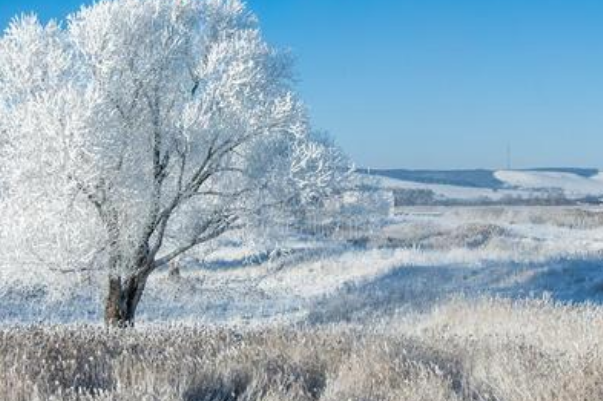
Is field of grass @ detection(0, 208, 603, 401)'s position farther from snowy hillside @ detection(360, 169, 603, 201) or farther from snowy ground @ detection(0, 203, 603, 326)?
snowy hillside @ detection(360, 169, 603, 201)

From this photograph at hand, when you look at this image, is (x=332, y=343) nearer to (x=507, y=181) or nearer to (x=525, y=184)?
(x=525, y=184)

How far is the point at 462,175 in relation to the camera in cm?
15712

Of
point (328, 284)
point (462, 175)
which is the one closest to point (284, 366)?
point (328, 284)

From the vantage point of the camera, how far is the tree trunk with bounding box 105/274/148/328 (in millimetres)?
15778

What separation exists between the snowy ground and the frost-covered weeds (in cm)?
607

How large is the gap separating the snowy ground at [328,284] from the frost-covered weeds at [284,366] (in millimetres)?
6068

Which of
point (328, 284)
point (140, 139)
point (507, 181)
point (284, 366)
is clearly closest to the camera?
point (284, 366)

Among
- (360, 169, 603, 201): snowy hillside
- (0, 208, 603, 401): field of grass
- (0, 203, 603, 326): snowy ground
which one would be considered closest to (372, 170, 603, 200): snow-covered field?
(360, 169, 603, 201): snowy hillside

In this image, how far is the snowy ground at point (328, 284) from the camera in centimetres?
1822

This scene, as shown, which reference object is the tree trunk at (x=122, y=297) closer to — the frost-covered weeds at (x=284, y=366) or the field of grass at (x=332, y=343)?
the field of grass at (x=332, y=343)

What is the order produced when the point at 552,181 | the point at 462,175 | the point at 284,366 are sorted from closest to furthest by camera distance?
1. the point at 284,366
2. the point at 552,181
3. the point at 462,175

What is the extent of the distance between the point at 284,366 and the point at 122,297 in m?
10.1

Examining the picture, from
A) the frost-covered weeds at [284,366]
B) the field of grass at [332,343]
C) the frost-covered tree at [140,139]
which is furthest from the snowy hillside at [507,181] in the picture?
the frost-covered weeds at [284,366]

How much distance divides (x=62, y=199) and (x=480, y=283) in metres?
12.8
